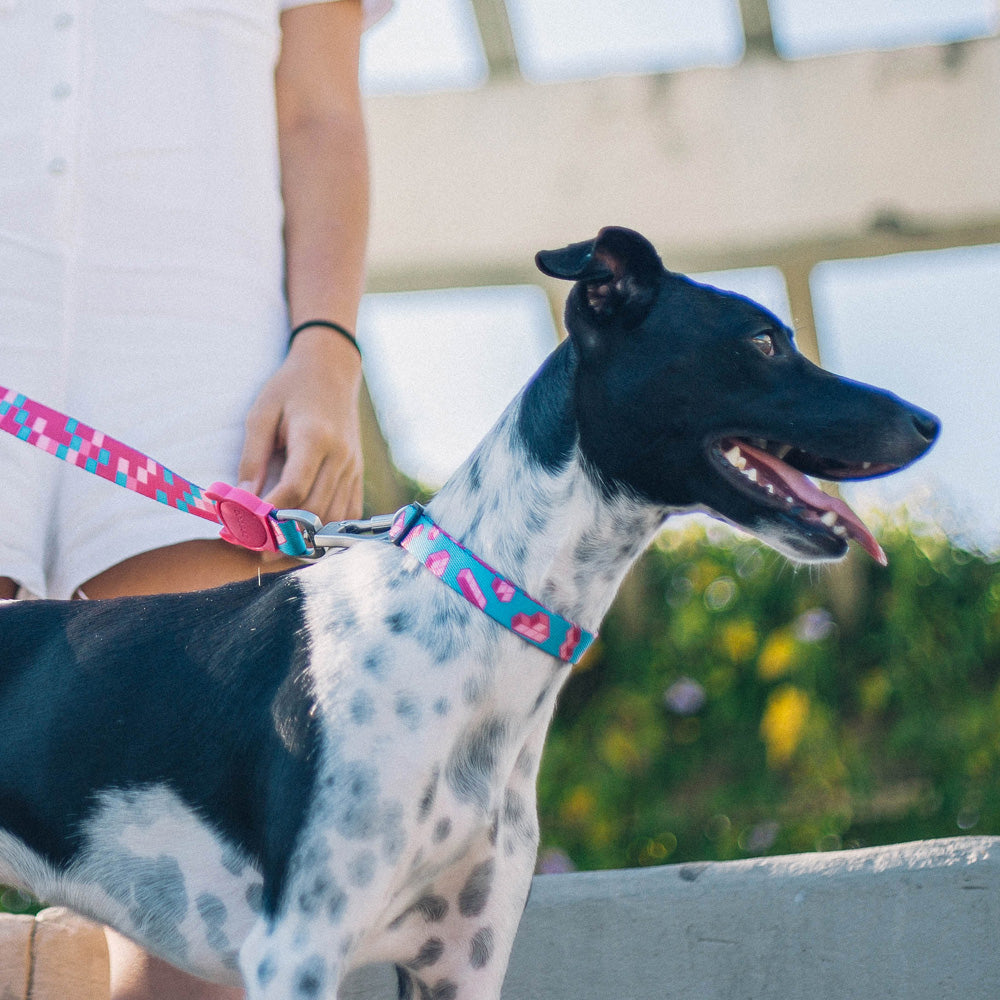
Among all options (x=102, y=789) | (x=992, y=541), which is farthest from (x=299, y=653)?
(x=992, y=541)

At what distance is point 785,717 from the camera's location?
14.7 ft

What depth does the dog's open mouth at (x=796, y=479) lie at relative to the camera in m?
1.31

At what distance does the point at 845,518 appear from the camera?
132cm

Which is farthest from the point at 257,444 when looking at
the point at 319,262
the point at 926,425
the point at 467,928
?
the point at 926,425

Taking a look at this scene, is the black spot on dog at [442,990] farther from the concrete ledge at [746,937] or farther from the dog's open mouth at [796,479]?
the concrete ledge at [746,937]

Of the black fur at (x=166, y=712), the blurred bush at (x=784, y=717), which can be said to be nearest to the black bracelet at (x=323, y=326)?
the black fur at (x=166, y=712)

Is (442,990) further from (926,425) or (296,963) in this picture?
(926,425)

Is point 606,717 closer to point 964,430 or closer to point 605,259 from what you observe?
point 964,430

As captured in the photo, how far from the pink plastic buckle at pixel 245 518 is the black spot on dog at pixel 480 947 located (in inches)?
19.4

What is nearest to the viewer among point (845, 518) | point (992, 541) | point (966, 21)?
point (845, 518)

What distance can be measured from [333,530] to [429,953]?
49 cm

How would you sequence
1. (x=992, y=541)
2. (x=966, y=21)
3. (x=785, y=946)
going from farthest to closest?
(x=992, y=541) → (x=966, y=21) → (x=785, y=946)

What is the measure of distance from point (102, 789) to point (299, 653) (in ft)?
0.87

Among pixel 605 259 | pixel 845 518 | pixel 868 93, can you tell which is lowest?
pixel 845 518
